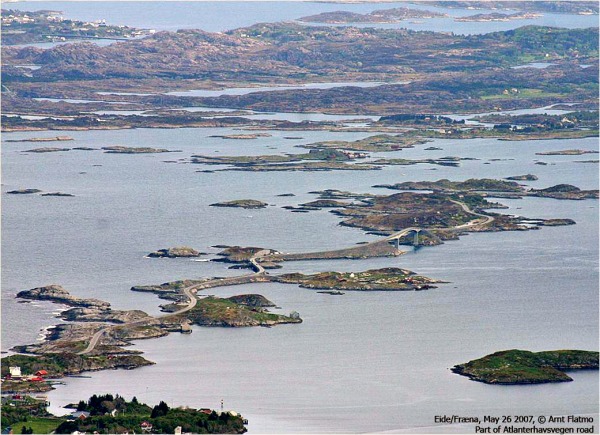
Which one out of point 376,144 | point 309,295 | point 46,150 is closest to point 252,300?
point 309,295

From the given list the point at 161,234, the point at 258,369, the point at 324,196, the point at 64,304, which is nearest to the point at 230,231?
the point at 161,234

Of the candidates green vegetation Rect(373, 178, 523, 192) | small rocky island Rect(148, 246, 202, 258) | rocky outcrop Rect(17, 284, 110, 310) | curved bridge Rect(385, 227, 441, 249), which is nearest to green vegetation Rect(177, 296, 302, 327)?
rocky outcrop Rect(17, 284, 110, 310)

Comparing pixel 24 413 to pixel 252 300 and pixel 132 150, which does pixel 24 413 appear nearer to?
pixel 252 300

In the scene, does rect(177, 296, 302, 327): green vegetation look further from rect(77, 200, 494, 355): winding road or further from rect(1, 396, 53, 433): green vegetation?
rect(1, 396, 53, 433): green vegetation

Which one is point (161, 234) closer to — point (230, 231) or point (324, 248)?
point (230, 231)

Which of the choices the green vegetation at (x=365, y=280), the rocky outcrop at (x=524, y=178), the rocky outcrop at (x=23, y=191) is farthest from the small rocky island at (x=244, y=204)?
the green vegetation at (x=365, y=280)
